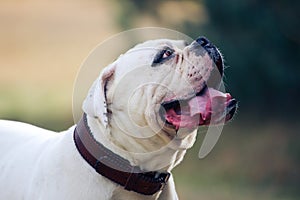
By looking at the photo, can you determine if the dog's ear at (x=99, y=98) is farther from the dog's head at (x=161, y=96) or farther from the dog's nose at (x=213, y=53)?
the dog's nose at (x=213, y=53)

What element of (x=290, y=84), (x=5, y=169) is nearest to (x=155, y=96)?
(x=5, y=169)

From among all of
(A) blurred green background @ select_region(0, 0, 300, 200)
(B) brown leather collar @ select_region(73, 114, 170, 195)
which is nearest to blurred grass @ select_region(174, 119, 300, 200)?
(A) blurred green background @ select_region(0, 0, 300, 200)

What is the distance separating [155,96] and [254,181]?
5328mm

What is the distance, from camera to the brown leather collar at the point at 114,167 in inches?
160

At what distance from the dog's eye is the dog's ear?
0.20 meters

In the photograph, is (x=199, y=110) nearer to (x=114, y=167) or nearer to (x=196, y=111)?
(x=196, y=111)

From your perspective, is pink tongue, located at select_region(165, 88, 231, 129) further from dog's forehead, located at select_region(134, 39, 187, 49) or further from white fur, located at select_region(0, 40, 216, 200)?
dog's forehead, located at select_region(134, 39, 187, 49)

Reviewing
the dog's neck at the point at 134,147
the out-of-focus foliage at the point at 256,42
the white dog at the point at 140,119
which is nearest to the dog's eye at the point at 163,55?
the white dog at the point at 140,119

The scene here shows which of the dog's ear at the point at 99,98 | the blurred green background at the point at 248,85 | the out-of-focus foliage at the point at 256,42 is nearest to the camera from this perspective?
the dog's ear at the point at 99,98

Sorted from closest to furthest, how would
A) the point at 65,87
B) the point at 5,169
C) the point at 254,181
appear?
Result: the point at 5,169
the point at 254,181
the point at 65,87

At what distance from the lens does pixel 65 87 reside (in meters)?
12.1

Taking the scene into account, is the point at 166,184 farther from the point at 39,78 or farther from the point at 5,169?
the point at 39,78

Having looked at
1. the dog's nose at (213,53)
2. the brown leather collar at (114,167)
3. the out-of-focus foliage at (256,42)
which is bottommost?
the out-of-focus foliage at (256,42)

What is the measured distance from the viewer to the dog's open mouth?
405cm
